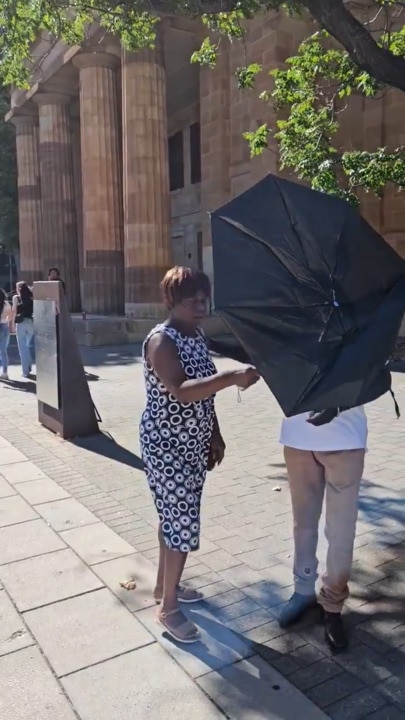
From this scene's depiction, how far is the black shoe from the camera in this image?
278 centimetres

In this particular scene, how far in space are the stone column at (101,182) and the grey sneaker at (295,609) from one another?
714 inches

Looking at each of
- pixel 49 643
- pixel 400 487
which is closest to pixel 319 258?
pixel 49 643

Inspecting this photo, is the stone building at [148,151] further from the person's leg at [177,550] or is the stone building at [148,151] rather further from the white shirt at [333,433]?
the person's leg at [177,550]

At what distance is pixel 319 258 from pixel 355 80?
177 inches

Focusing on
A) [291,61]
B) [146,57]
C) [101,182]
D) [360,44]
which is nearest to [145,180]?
[146,57]

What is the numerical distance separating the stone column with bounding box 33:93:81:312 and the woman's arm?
23747 mm

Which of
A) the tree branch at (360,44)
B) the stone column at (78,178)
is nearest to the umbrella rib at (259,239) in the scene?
the tree branch at (360,44)

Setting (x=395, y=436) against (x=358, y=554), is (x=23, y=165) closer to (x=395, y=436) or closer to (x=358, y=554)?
(x=395, y=436)

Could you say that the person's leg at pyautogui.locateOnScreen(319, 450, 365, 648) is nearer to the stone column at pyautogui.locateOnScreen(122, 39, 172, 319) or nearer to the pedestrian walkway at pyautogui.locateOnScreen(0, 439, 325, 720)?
the pedestrian walkway at pyautogui.locateOnScreen(0, 439, 325, 720)

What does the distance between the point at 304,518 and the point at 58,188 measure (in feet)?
79.6

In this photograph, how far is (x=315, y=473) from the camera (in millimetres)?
2859

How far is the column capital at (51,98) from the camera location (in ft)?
78.7

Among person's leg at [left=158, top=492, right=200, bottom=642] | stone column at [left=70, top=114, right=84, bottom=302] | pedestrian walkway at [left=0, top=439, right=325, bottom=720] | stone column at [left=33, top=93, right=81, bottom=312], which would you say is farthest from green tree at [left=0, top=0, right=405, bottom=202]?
stone column at [left=70, top=114, right=84, bottom=302]

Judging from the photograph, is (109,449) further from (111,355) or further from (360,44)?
(111,355)
